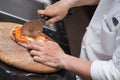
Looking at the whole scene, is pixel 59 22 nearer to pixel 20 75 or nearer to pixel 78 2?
pixel 78 2

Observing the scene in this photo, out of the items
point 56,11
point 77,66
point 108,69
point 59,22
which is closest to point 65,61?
point 77,66

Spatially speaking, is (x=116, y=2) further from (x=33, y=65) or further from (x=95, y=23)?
(x=33, y=65)

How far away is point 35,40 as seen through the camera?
97cm

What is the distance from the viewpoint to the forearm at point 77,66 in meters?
0.87

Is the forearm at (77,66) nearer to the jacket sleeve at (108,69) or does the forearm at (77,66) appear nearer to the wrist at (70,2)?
the jacket sleeve at (108,69)

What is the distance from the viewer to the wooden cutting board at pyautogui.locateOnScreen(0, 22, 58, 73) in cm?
86

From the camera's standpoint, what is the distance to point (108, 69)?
830 mm

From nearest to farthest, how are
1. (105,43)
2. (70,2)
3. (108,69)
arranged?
(108,69), (105,43), (70,2)

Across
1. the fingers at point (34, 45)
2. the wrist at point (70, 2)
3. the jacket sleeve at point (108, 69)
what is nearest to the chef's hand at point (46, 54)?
the fingers at point (34, 45)

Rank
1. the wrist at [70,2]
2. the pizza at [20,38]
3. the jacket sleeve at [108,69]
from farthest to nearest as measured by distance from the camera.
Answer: the wrist at [70,2]
the pizza at [20,38]
the jacket sleeve at [108,69]

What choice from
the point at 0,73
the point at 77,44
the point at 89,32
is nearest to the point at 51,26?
the point at 89,32

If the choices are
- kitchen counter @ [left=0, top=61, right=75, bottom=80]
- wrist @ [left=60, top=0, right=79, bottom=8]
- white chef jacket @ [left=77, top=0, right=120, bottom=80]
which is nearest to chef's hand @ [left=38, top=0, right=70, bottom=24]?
wrist @ [left=60, top=0, right=79, bottom=8]

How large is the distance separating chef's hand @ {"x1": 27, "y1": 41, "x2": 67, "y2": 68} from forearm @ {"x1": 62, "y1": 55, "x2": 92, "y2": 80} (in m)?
0.02

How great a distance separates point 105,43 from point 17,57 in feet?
1.07
